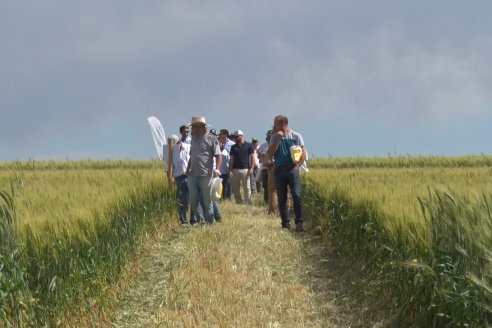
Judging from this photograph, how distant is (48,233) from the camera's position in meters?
5.41

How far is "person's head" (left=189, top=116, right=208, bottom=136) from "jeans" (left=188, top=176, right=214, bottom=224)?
2.66ft

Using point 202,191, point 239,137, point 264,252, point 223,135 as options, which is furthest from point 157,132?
point 264,252

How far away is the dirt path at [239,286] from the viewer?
645 cm

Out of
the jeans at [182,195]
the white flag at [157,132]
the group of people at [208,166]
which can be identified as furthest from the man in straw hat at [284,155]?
the white flag at [157,132]

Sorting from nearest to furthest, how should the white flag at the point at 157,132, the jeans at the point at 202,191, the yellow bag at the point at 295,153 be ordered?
the yellow bag at the point at 295,153 → the jeans at the point at 202,191 → the white flag at the point at 157,132

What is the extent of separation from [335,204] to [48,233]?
5.64 m

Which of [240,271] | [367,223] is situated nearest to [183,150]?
[240,271]

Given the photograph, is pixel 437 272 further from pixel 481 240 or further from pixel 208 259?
pixel 208 259

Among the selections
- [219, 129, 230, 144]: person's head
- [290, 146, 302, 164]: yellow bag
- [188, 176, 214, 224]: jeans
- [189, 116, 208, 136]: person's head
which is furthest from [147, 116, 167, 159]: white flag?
[290, 146, 302, 164]: yellow bag

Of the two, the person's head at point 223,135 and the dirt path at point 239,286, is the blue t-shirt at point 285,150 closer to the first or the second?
the dirt path at point 239,286

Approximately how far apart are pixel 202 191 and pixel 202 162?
0.55 m

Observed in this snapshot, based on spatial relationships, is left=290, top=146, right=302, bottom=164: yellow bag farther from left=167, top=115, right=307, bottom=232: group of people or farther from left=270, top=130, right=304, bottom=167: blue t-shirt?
left=270, top=130, right=304, bottom=167: blue t-shirt

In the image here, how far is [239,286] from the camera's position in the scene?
740 cm

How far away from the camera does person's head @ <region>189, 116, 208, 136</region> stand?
1090 cm
